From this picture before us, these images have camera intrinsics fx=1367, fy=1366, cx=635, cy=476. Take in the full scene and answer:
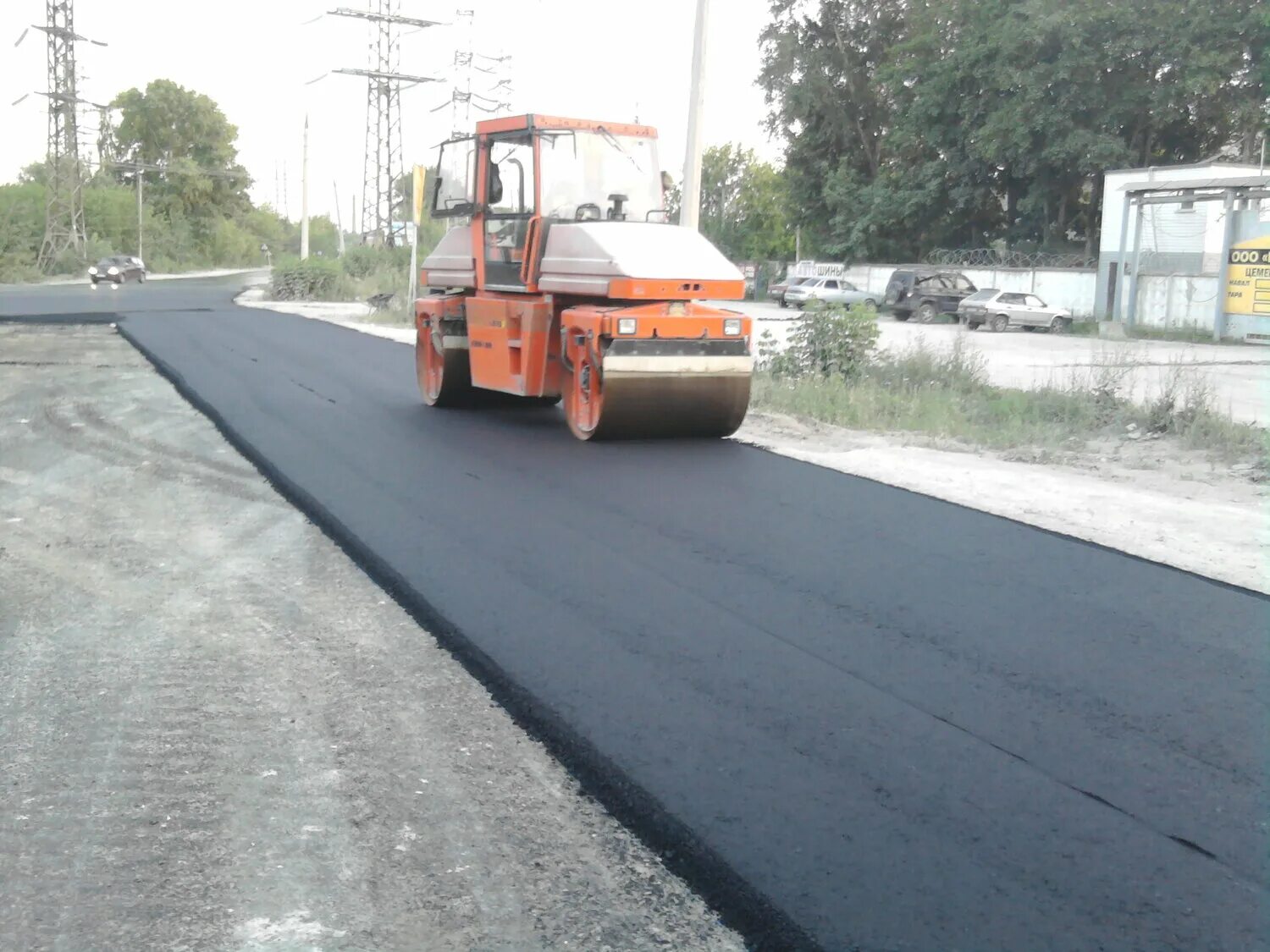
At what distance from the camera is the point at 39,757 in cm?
454

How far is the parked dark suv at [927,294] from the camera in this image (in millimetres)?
40188

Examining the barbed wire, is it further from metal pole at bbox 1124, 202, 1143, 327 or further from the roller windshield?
the roller windshield

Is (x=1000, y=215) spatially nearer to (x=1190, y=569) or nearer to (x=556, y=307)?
(x=556, y=307)

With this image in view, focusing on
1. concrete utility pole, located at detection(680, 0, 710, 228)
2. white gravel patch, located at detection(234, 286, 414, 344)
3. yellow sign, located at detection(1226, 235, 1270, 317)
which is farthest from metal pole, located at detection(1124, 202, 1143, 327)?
concrete utility pole, located at detection(680, 0, 710, 228)

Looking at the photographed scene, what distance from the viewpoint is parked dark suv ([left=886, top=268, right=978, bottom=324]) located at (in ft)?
132

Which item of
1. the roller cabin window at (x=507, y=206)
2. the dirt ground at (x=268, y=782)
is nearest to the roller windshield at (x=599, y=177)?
the roller cabin window at (x=507, y=206)

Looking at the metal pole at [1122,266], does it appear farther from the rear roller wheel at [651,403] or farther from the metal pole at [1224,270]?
the rear roller wheel at [651,403]

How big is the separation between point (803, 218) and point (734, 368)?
48.8m

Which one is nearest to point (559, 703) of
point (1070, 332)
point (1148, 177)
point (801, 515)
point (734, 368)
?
point (801, 515)

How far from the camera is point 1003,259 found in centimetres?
4581

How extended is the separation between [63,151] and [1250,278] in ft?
175

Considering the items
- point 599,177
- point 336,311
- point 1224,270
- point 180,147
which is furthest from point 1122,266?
point 180,147

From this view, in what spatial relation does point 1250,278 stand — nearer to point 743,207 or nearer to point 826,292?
point 826,292

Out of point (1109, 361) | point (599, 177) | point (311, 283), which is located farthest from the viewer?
point (311, 283)
